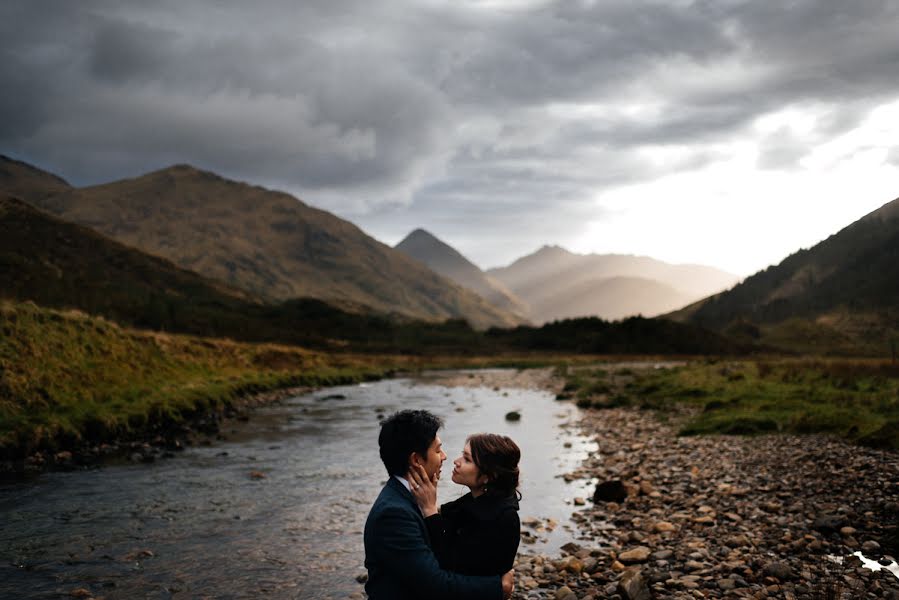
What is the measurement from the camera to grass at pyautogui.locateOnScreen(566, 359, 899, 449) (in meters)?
20.8

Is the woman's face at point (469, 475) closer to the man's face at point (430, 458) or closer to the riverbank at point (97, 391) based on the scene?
the man's face at point (430, 458)

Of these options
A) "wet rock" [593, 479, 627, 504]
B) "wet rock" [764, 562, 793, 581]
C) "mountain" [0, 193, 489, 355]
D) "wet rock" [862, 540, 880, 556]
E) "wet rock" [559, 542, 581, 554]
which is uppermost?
"mountain" [0, 193, 489, 355]

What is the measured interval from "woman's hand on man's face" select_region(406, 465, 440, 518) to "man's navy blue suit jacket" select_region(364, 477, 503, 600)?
6 cm

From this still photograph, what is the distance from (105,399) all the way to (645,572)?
28.3 meters

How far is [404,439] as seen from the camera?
16.8 feet

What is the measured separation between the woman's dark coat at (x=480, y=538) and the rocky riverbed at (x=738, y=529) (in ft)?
19.7

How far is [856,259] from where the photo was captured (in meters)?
177

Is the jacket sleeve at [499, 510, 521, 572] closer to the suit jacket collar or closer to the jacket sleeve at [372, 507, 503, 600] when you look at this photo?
the jacket sleeve at [372, 507, 503, 600]

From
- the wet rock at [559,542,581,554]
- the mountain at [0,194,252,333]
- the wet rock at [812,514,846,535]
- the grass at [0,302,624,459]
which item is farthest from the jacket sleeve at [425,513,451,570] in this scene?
the mountain at [0,194,252,333]

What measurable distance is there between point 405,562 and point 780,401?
27377 mm

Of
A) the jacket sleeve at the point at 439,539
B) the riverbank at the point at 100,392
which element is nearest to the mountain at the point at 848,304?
the riverbank at the point at 100,392

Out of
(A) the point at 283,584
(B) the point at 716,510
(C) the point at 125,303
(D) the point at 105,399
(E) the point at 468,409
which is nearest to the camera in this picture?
(A) the point at 283,584

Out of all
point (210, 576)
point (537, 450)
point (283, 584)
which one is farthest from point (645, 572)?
point (537, 450)

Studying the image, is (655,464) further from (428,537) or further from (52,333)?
(52,333)
